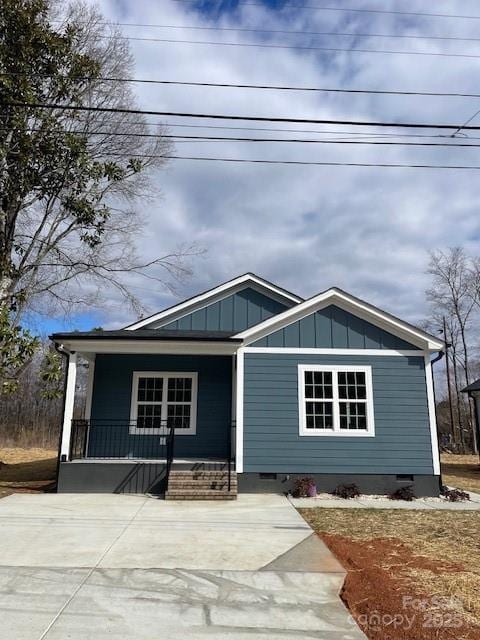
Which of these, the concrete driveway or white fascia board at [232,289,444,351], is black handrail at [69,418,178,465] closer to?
white fascia board at [232,289,444,351]

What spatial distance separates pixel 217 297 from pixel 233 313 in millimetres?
677

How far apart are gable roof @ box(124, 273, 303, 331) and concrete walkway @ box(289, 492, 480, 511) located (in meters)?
5.94

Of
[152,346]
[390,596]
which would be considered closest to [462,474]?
[152,346]

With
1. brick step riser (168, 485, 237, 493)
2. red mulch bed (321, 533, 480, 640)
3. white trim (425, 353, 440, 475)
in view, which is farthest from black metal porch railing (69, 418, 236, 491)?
red mulch bed (321, 533, 480, 640)

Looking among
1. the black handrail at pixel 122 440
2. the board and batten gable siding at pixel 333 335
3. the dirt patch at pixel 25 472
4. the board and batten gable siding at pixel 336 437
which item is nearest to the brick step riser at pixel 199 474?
the board and batten gable siding at pixel 336 437

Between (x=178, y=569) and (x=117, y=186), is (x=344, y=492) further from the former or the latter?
(x=117, y=186)

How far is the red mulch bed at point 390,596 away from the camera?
11.2 feet

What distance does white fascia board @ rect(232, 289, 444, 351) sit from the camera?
10.7m

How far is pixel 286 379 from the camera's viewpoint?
10.7 meters

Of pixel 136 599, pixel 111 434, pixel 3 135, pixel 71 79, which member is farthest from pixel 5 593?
pixel 71 79

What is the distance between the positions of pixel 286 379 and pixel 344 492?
8.83 ft

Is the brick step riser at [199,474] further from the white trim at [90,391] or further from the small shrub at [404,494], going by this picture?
the small shrub at [404,494]

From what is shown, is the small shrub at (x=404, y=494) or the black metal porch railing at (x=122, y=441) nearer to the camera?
the small shrub at (x=404, y=494)

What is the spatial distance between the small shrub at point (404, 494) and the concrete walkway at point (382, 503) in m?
0.13
